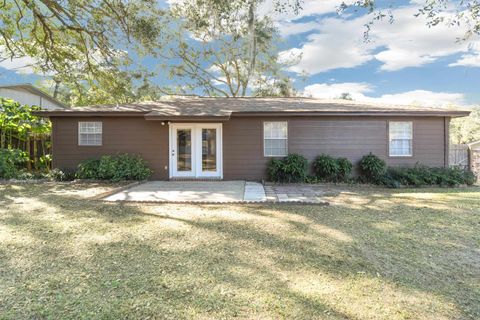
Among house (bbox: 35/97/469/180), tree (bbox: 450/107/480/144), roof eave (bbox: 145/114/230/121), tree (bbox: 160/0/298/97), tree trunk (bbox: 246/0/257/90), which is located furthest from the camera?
tree (bbox: 450/107/480/144)

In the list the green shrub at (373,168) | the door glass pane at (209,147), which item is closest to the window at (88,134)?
the door glass pane at (209,147)

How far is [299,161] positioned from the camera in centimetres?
973

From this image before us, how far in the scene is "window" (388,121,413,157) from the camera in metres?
10.4

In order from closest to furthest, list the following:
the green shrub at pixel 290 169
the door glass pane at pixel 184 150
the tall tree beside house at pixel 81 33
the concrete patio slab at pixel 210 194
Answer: the concrete patio slab at pixel 210 194, the green shrub at pixel 290 169, the tall tree beside house at pixel 81 33, the door glass pane at pixel 184 150

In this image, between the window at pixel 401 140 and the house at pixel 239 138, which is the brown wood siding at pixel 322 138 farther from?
the window at pixel 401 140

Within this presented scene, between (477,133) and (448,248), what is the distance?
150ft

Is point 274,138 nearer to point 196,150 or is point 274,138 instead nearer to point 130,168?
point 196,150

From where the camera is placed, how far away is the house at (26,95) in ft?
55.0

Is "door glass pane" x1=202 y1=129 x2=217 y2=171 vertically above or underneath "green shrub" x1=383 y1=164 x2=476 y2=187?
above

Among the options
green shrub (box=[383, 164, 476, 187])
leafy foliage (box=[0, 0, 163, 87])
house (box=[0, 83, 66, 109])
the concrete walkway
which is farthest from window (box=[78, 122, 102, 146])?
green shrub (box=[383, 164, 476, 187])

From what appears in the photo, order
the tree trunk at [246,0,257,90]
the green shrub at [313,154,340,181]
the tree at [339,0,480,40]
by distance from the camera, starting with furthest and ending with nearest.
A: the tree trunk at [246,0,257,90]
the green shrub at [313,154,340,181]
the tree at [339,0,480,40]

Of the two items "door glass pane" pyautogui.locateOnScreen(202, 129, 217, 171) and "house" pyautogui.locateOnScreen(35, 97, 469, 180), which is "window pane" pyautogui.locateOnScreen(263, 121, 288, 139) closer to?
"house" pyautogui.locateOnScreen(35, 97, 469, 180)

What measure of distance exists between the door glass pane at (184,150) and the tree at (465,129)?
4275 centimetres

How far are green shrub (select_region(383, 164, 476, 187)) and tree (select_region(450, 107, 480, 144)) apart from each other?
36.4 m
